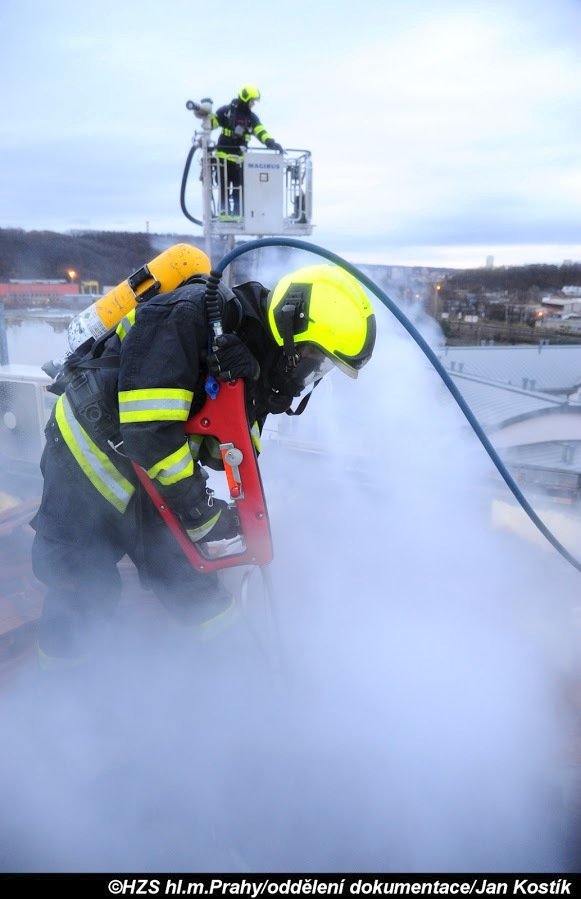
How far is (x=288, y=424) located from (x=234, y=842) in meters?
2.62

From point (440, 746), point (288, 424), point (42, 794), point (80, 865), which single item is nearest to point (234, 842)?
point (80, 865)

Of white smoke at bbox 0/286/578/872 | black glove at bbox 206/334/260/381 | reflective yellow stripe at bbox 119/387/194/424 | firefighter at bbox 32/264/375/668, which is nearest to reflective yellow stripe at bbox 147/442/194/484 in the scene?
firefighter at bbox 32/264/375/668

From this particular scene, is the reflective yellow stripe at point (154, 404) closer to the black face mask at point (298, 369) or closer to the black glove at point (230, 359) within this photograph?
the black glove at point (230, 359)

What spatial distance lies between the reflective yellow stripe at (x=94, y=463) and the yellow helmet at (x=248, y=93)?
5.13 metres

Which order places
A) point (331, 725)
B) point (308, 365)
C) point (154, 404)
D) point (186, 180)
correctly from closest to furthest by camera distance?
1. point (154, 404)
2. point (308, 365)
3. point (331, 725)
4. point (186, 180)

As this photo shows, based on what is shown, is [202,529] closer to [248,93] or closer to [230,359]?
[230,359]

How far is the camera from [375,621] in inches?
109

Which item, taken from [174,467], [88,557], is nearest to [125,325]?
[174,467]

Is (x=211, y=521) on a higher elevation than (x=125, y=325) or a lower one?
lower

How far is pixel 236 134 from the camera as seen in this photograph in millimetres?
5965

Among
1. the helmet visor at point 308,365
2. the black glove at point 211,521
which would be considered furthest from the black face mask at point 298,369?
the black glove at point 211,521

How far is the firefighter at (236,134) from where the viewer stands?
19.2 feet

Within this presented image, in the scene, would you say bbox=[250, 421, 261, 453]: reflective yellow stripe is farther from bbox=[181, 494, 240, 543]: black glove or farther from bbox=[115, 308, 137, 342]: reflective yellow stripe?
bbox=[115, 308, 137, 342]: reflective yellow stripe

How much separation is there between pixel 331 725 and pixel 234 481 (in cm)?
102
